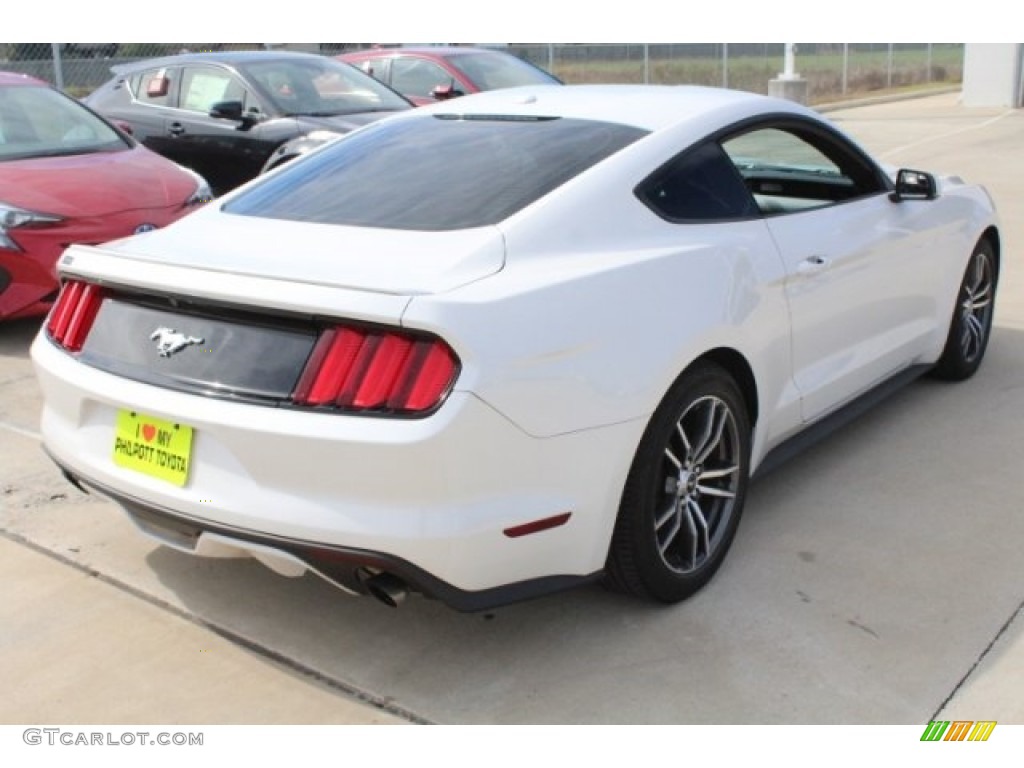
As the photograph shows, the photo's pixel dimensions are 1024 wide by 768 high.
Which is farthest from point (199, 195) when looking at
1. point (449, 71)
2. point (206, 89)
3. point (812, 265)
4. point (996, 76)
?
point (996, 76)

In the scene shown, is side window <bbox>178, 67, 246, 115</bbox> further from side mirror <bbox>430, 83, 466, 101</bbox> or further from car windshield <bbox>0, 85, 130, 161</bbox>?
side mirror <bbox>430, 83, 466, 101</bbox>

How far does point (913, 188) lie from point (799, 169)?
0.54m

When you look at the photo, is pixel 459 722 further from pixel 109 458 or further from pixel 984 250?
pixel 984 250

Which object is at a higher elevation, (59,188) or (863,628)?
(59,188)

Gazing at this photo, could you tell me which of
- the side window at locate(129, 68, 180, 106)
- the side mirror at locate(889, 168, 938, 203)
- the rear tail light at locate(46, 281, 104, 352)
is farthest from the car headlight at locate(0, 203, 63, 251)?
the side mirror at locate(889, 168, 938, 203)

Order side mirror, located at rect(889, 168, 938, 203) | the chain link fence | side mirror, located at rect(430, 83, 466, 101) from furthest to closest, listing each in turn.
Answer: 1. the chain link fence
2. side mirror, located at rect(430, 83, 466, 101)
3. side mirror, located at rect(889, 168, 938, 203)

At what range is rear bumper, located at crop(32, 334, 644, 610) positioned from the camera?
263 centimetres

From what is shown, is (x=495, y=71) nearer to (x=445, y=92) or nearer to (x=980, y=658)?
(x=445, y=92)

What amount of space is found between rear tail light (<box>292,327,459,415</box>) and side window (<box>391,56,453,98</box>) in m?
8.08

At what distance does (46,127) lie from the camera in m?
7.25

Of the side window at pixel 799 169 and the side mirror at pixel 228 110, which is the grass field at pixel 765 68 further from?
the side window at pixel 799 169

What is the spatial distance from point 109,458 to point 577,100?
1.99m

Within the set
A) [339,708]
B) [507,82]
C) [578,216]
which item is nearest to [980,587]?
[578,216]

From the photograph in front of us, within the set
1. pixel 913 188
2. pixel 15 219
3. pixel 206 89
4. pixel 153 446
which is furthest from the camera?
pixel 206 89
